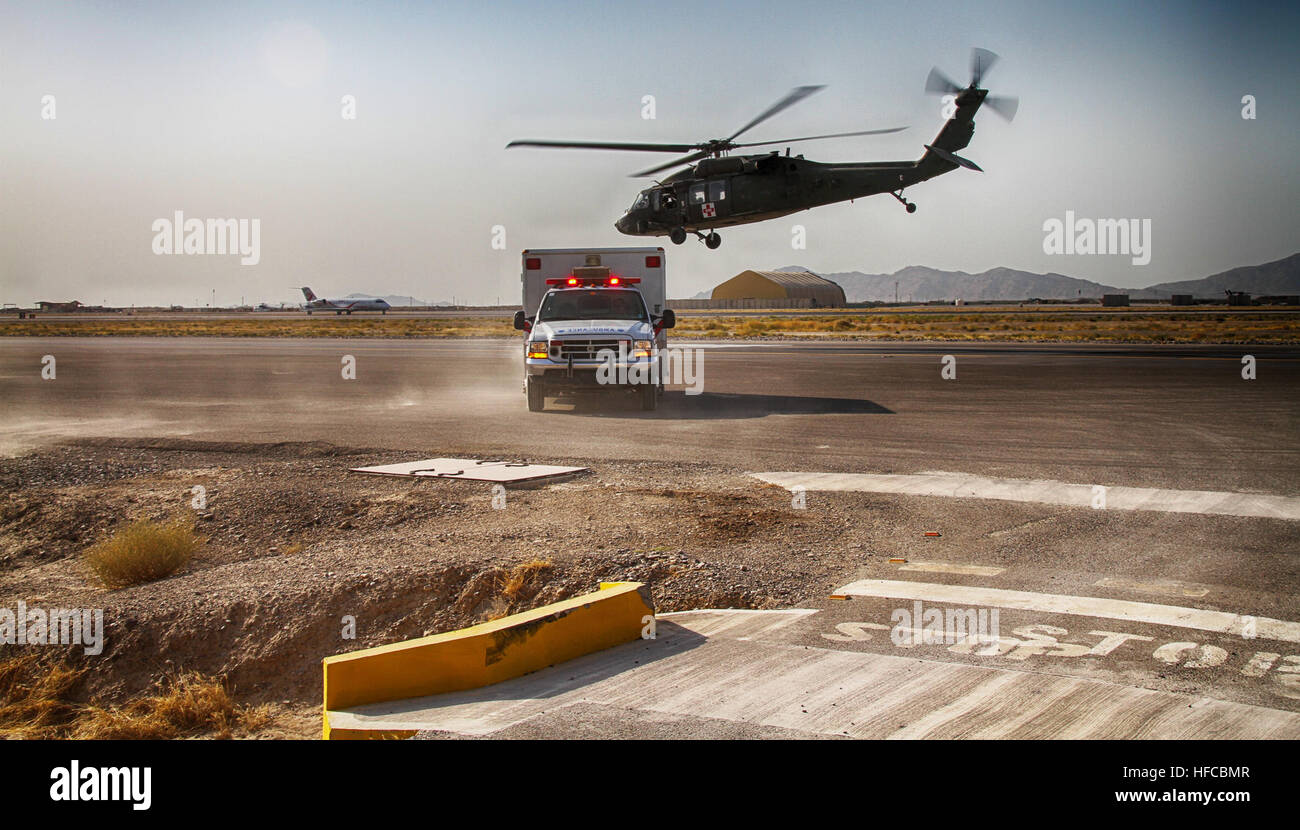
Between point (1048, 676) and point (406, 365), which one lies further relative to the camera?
point (406, 365)

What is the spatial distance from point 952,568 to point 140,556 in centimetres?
662

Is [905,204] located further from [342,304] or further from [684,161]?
[342,304]

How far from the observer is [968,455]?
13.2 metres

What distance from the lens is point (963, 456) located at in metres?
13.1

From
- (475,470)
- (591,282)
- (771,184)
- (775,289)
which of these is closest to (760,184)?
(771,184)

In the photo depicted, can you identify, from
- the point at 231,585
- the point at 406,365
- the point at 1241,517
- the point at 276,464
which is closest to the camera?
the point at 231,585

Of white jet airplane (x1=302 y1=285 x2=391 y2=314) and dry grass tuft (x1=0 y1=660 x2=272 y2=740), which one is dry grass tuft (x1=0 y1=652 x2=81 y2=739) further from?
white jet airplane (x1=302 y1=285 x2=391 y2=314)

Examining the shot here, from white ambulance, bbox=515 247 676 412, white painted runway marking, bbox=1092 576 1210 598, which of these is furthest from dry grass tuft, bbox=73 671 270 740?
white ambulance, bbox=515 247 676 412

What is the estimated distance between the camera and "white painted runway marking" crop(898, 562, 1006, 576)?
7.67m

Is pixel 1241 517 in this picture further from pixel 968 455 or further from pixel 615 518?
pixel 615 518

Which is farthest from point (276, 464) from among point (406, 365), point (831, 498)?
point (406, 365)

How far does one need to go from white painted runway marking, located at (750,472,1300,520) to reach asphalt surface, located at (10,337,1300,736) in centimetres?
29
